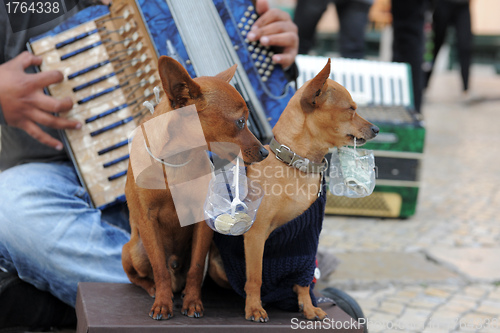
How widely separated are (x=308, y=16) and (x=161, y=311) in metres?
3.92

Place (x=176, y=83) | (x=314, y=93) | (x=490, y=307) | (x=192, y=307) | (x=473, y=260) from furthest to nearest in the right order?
(x=473, y=260) < (x=490, y=307) < (x=192, y=307) < (x=314, y=93) < (x=176, y=83)

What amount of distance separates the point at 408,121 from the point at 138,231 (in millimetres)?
2675

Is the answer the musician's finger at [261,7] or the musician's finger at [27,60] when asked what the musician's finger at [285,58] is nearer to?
the musician's finger at [261,7]

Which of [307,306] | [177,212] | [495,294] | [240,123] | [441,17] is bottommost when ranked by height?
[495,294]

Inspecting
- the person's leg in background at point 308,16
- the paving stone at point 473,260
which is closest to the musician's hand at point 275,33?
the paving stone at point 473,260

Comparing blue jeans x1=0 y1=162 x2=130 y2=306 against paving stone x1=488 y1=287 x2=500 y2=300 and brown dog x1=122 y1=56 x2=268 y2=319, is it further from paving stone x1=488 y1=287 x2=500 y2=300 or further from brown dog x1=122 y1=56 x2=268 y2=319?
paving stone x1=488 y1=287 x2=500 y2=300

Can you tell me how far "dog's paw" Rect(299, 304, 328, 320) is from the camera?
65.1 inches

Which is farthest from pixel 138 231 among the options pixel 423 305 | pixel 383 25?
pixel 383 25

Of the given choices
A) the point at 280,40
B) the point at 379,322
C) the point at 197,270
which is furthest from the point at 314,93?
the point at 379,322

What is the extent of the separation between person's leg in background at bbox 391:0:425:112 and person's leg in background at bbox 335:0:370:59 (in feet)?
1.06

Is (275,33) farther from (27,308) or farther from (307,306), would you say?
(27,308)

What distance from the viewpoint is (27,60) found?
84.3 inches

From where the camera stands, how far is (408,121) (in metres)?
3.92

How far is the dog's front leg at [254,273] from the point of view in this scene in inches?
62.5
